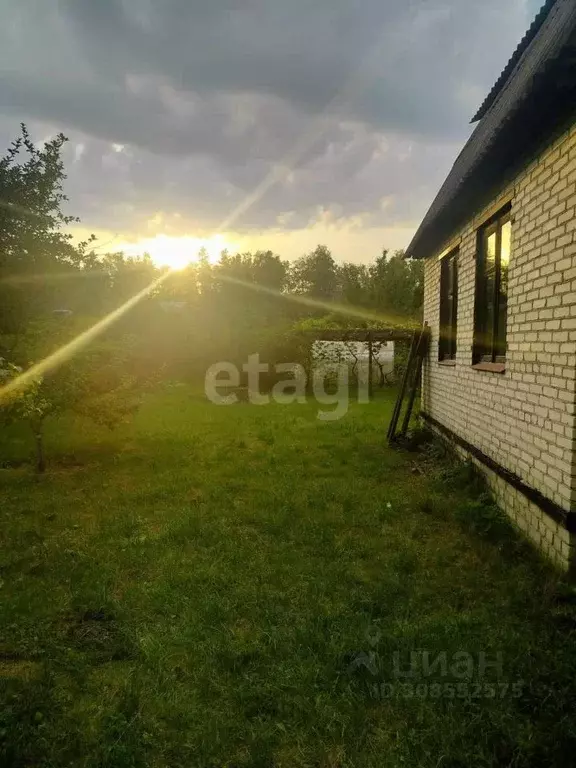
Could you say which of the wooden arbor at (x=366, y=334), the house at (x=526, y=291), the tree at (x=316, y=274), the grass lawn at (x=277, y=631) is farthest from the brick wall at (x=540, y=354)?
the tree at (x=316, y=274)

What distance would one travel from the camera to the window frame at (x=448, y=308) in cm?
770

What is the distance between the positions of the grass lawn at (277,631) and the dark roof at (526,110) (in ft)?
11.0

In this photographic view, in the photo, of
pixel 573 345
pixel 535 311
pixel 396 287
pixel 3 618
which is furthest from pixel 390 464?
pixel 396 287

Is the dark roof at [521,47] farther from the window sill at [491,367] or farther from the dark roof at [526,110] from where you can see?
the window sill at [491,367]

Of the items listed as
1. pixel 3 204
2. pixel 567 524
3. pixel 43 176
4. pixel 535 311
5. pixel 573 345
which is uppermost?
pixel 43 176

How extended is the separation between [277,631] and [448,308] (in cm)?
633

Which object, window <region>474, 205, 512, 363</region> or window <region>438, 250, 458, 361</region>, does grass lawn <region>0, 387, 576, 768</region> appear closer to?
window <region>474, 205, 512, 363</region>

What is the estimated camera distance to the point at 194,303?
25703mm

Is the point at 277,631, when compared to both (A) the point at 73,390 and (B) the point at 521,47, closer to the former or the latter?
(A) the point at 73,390

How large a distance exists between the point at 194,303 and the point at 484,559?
76.2ft

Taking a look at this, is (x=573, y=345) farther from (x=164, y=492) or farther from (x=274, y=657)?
(x=164, y=492)

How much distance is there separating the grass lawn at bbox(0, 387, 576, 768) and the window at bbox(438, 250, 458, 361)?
2675mm

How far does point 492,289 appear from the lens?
227 inches

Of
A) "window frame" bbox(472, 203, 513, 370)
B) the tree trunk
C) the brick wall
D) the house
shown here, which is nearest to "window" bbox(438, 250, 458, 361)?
the house
